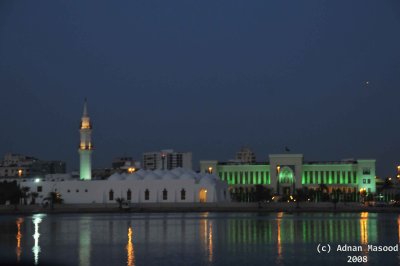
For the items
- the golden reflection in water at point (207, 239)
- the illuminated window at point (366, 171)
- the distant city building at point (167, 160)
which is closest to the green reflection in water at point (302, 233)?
the golden reflection in water at point (207, 239)

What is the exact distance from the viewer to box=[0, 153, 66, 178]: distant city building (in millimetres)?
139250

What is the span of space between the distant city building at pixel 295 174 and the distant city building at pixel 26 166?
41.2 metres

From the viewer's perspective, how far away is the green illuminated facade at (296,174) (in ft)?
365

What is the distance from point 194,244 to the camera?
121 feet

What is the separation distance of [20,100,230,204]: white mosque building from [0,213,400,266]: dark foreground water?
1585 inches

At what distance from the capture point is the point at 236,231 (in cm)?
4575

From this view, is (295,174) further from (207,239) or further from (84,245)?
(84,245)

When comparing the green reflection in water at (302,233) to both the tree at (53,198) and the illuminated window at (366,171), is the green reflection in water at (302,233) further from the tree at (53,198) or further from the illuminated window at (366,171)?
the illuminated window at (366,171)

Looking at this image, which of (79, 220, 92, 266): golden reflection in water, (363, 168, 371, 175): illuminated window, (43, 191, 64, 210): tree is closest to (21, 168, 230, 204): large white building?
(43, 191, 64, 210): tree

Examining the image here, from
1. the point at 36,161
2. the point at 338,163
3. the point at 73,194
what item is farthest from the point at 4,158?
the point at 338,163

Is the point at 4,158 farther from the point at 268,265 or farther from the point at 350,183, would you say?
the point at 268,265

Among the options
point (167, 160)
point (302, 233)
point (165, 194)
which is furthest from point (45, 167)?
point (302, 233)

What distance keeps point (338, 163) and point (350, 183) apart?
3487 millimetres

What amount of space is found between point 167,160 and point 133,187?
6265 cm
